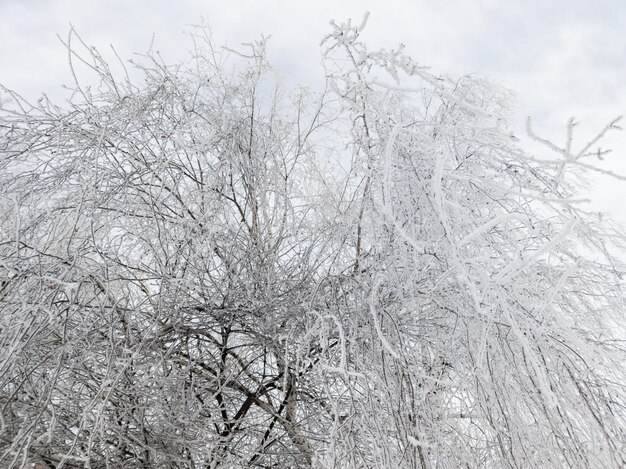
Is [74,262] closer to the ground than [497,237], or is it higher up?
closer to the ground

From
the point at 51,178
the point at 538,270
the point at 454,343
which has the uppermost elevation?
the point at 51,178

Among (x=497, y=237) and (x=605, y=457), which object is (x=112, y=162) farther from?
(x=605, y=457)

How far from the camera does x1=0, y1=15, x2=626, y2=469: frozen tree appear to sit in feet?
7.40

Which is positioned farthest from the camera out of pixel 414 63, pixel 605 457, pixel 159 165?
pixel 159 165

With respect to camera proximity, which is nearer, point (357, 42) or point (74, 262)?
point (74, 262)

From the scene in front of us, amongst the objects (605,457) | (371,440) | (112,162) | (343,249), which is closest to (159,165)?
(112,162)

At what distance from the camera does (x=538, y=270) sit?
2.78 metres

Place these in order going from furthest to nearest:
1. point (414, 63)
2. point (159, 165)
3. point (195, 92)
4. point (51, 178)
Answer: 1. point (195, 92)
2. point (51, 178)
3. point (159, 165)
4. point (414, 63)

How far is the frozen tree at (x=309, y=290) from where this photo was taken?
88.8 inches

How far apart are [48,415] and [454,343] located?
6.39 ft

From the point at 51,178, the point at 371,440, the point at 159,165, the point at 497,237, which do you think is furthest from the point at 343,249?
the point at 51,178

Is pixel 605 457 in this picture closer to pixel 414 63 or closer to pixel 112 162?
pixel 414 63

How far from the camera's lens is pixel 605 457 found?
2.16 m

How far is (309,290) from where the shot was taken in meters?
3.14
